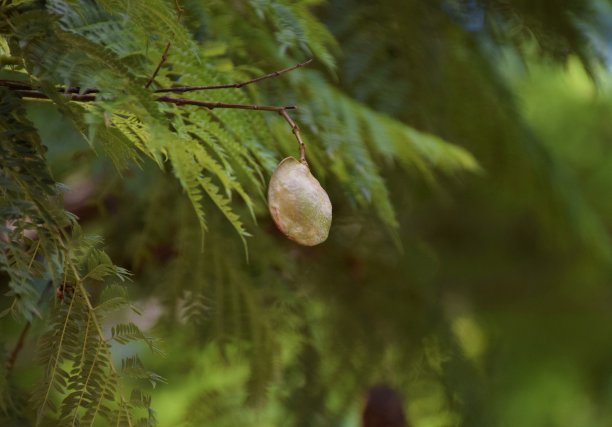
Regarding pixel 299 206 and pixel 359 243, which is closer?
pixel 299 206

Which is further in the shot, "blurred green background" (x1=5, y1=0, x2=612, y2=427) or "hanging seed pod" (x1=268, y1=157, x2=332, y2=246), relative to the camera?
"blurred green background" (x1=5, y1=0, x2=612, y2=427)

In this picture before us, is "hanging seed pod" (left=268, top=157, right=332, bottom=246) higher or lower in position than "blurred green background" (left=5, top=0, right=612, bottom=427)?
higher

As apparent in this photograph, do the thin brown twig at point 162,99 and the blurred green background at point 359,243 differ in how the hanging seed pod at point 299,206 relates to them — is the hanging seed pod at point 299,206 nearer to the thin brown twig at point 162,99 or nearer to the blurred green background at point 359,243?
the thin brown twig at point 162,99

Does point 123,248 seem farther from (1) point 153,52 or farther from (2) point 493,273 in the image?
(2) point 493,273

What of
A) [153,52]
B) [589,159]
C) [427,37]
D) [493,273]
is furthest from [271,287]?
[589,159]

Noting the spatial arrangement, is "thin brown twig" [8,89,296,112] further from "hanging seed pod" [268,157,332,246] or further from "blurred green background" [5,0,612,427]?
"blurred green background" [5,0,612,427]

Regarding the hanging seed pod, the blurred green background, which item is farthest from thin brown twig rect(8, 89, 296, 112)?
the blurred green background

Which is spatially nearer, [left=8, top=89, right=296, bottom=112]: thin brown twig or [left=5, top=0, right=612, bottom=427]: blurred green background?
[left=8, top=89, right=296, bottom=112]: thin brown twig

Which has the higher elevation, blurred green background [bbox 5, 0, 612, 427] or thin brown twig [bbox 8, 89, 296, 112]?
thin brown twig [bbox 8, 89, 296, 112]

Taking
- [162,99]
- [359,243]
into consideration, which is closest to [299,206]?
[162,99]

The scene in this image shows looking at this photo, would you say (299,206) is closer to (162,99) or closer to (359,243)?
(162,99)
